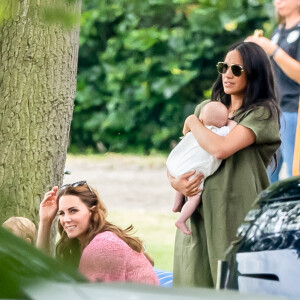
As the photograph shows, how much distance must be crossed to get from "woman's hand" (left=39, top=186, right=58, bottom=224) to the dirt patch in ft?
17.7

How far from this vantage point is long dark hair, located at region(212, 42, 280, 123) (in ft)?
16.7

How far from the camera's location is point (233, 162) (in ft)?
16.6

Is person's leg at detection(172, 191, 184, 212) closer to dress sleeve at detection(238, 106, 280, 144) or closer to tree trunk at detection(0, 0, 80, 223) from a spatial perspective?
dress sleeve at detection(238, 106, 280, 144)

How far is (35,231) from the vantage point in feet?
17.6

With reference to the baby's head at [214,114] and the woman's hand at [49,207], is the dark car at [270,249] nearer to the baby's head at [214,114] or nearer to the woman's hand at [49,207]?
the baby's head at [214,114]

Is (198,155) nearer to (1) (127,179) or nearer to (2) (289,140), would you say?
(2) (289,140)

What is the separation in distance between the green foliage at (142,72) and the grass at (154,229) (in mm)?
1332

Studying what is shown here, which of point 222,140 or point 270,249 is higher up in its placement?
point 222,140

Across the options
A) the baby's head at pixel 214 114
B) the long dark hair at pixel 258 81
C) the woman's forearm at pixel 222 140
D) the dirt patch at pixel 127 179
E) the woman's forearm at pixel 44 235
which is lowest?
the dirt patch at pixel 127 179

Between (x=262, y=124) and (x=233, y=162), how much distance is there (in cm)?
24

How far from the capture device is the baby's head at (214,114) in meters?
5.00

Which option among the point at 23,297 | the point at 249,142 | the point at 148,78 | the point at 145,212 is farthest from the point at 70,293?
the point at 148,78

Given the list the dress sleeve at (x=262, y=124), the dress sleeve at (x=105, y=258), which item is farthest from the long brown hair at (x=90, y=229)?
the dress sleeve at (x=262, y=124)

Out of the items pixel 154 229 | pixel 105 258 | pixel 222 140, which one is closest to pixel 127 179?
pixel 154 229
